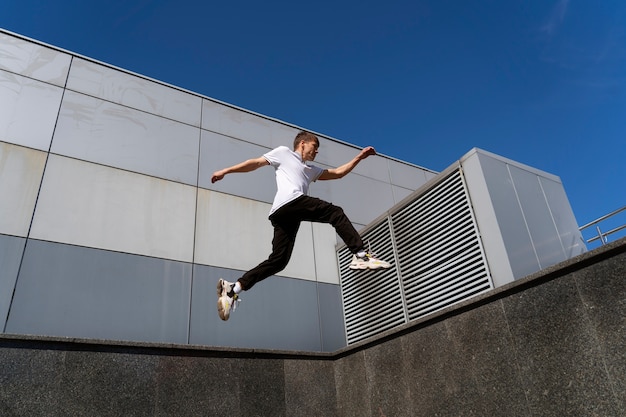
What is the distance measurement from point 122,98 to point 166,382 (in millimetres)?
6563

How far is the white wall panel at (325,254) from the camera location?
11.6m

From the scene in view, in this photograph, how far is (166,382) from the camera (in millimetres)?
7512

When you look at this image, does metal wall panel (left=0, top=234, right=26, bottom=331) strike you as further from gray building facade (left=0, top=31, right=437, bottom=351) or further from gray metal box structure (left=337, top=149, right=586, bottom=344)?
gray metal box structure (left=337, top=149, right=586, bottom=344)

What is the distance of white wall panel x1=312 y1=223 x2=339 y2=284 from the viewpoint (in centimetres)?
1158

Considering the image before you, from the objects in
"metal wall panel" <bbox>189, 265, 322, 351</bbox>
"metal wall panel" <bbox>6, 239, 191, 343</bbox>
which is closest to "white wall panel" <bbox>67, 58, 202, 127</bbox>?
"metal wall panel" <bbox>6, 239, 191, 343</bbox>

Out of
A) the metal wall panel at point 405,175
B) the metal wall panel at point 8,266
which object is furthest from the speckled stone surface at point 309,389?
the metal wall panel at point 405,175

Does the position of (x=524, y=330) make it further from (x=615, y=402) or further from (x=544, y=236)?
(x=544, y=236)

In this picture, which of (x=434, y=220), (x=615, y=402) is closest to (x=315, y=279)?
(x=434, y=220)

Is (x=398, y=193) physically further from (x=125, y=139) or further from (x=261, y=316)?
(x=125, y=139)

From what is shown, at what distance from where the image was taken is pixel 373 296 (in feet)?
34.5

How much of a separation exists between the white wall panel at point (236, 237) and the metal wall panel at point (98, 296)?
0.92m

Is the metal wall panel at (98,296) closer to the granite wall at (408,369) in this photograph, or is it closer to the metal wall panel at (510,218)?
the granite wall at (408,369)

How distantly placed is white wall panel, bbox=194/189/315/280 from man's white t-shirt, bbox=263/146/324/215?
454 centimetres

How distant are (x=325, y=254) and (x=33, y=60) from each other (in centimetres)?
768
